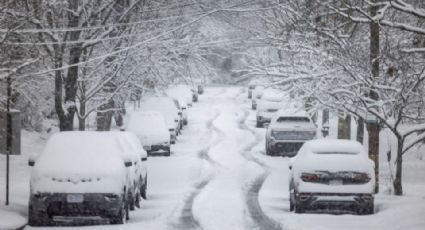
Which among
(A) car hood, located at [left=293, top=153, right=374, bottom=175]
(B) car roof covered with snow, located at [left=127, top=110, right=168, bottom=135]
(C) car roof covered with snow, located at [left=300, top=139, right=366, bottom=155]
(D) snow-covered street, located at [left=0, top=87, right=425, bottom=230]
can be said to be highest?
(C) car roof covered with snow, located at [left=300, top=139, right=366, bottom=155]

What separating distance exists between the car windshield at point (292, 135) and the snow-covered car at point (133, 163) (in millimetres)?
13587

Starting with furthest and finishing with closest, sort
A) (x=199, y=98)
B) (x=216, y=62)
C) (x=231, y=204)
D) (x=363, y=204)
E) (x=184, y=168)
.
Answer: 1. (x=216, y=62)
2. (x=199, y=98)
3. (x=184, y=168)
4. (x=231, y=204)
5. (x=363, y=204)

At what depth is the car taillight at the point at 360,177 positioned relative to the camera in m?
16.7

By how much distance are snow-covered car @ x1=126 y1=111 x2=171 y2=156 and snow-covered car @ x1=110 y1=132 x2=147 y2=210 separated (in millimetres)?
13806

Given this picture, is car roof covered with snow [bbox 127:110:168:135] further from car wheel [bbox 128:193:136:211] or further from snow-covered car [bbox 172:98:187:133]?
car wheel [bbox 128:193:136:211]

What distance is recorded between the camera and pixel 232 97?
78750 mm

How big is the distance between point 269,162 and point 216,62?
220ft

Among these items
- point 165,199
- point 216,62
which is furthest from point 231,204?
point 216,62

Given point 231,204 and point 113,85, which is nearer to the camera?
point 231,204

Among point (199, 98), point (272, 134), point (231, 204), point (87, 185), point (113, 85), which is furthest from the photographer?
point (199, 98)

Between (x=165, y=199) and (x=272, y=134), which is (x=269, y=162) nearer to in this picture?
(x=272, y=134)

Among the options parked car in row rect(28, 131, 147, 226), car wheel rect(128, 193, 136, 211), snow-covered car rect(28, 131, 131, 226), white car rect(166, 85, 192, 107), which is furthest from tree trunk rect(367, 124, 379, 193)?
white car rect(166, 85, 192, 107)

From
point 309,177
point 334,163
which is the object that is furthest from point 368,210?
point 309,177

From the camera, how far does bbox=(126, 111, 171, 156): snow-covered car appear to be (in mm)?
34594
